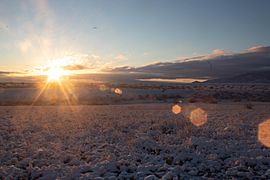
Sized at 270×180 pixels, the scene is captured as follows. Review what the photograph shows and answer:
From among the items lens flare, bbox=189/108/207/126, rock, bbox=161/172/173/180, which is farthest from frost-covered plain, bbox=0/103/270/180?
lens flare, bbox=189/108/207/126

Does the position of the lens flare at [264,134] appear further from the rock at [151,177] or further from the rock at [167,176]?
the rock at [151,177]

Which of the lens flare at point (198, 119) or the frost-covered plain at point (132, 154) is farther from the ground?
the frost-covered plain at point (132, 154)

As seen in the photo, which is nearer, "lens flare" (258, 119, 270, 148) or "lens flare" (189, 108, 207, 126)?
"lens flare" (258, 119, 270, 148)

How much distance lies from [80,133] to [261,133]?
28.8 ft

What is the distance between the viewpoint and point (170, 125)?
1603cm

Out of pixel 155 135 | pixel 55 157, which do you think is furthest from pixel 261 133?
pixel 55 157

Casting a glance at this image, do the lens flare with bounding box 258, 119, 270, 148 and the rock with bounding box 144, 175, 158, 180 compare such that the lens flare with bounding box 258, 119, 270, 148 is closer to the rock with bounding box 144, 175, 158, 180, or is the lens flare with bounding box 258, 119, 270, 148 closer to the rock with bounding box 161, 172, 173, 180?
the rock with bounding box 161, 172, 173, 180

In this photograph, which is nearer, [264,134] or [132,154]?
[132,154]

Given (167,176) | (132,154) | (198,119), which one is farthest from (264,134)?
(167,176)

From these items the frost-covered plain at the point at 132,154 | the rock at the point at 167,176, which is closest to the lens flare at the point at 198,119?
the frost-covered plain at the point at 132,154

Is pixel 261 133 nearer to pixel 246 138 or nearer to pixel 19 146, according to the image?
pixel 246 138

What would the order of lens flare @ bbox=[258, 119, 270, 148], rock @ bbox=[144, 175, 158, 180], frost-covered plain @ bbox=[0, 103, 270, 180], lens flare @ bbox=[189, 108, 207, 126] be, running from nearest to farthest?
rock @ bbox=[144, 175, 158, 180] < frost-covered plain @ bbox=[0, 103, 270, 180] < lens flare @ bbox=[258, 119, 270, 148] < lens flare @ bbox=[189, 108, 207, 126]

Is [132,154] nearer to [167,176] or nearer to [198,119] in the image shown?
[167,176]

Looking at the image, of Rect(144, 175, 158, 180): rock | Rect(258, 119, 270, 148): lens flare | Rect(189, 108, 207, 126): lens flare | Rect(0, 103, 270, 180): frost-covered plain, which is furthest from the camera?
Rect(189, 108, 207, 126): lens flare
